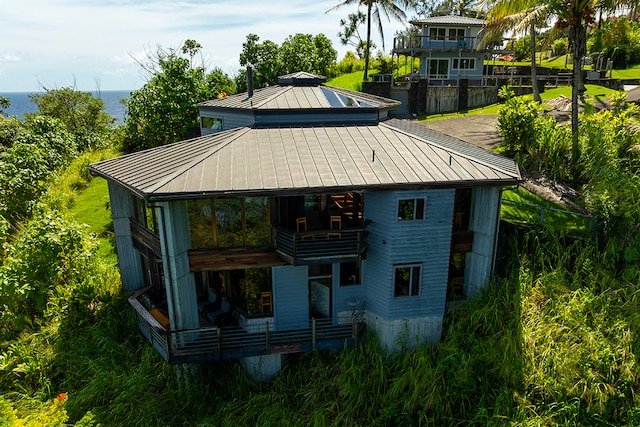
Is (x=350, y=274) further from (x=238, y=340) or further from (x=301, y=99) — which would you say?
(x=301, y=99)

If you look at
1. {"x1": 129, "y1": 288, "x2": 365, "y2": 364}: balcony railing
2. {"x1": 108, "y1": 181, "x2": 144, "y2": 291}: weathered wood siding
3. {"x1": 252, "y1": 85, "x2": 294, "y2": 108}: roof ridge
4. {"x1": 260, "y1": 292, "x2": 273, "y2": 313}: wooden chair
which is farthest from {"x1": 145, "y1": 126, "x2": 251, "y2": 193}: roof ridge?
{"x1": 260, "y1": 292, "x2": 273, "y2": 313}: wooden chair

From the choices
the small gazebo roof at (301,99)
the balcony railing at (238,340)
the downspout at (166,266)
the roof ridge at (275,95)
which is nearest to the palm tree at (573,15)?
the small gazebo roof at (301,99)

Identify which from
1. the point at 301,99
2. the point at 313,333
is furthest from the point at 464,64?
the point at 313,333

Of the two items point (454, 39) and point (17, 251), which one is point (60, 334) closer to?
point (17, 251)

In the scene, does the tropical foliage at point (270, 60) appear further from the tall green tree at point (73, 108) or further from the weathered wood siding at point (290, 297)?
the weathered wood siding at point (290, 297)

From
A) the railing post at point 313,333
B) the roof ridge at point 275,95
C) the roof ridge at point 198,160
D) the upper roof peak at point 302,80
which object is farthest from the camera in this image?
the upper roof peak at point 302,80

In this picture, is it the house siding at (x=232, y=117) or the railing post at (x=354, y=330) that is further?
the house siding at (x=232, y=117)

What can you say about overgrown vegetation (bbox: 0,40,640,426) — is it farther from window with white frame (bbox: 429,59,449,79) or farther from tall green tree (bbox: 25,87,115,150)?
tall green tree (bbox: 25,87,115,150)
